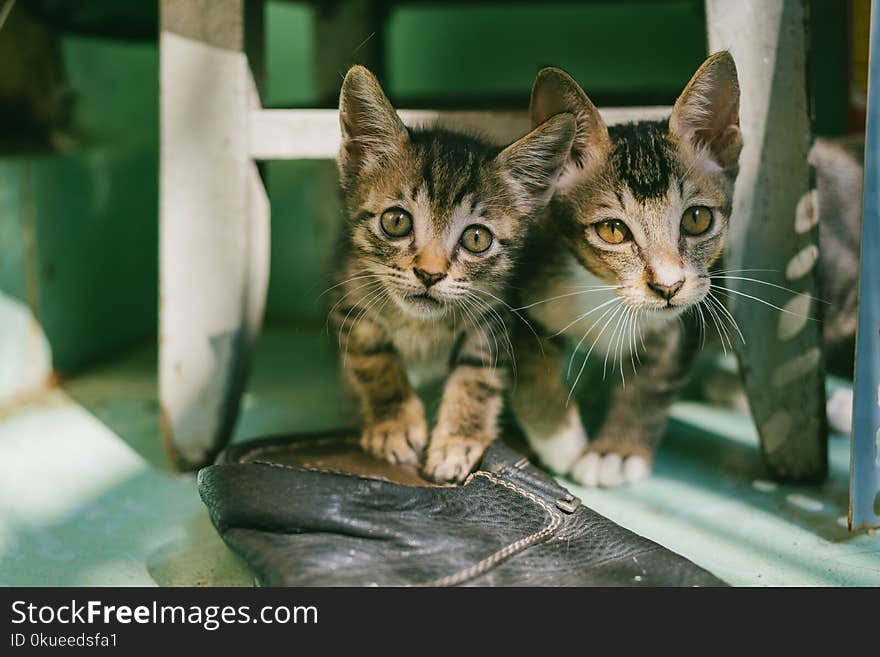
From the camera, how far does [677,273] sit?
1212 millimetres

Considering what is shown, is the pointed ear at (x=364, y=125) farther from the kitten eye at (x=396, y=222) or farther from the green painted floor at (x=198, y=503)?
the green painted floor at (x=198, y=503)

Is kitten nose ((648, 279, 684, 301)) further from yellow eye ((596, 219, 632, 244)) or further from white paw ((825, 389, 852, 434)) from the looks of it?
white paw ((825, 389, 852, 434))

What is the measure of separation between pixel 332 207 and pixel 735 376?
1185mm

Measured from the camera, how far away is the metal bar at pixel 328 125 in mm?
1356

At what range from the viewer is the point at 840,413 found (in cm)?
167

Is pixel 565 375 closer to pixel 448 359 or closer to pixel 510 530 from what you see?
pixel 448 359

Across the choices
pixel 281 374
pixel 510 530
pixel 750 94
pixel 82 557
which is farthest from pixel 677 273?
pixel 281 374

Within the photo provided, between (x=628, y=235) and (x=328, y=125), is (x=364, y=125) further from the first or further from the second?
(x=628, y=235)

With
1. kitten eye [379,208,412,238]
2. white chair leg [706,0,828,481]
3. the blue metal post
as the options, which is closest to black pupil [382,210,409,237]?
kitten eye [379,208,412,238]

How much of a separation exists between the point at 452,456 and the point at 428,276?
32 centimetres

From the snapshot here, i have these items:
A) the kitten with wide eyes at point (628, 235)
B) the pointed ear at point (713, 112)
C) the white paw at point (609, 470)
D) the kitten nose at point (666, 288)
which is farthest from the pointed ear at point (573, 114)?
the white paw at point (609, 470)

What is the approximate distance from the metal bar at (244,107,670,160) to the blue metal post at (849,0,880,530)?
34 cm

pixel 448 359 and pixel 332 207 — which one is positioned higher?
pixel 332 207

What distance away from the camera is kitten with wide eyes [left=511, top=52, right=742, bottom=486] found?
1229 mm
